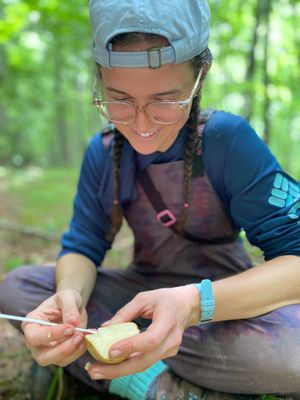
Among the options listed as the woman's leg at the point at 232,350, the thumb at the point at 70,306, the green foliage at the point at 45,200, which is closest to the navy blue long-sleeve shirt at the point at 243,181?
the woman's leg at the point at 232,350

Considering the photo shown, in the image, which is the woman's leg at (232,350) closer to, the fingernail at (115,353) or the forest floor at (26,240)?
the forest floor at (26,240)

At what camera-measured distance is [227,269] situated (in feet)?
7.14

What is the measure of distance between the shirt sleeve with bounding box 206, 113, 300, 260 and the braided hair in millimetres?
81

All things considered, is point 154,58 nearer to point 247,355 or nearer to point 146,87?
point 146,87

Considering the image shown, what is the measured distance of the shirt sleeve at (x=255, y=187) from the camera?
66.8 inches

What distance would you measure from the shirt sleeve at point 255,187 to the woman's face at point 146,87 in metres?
0.25

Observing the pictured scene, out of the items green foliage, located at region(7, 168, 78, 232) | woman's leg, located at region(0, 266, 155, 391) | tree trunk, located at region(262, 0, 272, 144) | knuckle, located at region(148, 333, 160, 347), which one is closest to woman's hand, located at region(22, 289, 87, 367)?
knuckle, located at region(148, 333, 160, 347)

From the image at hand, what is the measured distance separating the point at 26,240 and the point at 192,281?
2.62m

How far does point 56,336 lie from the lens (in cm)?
138

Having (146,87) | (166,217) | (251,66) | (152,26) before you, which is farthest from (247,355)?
(251,66)

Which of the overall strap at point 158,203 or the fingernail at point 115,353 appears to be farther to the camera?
the overall strap at point 158,203

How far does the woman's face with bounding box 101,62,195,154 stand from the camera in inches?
59.5

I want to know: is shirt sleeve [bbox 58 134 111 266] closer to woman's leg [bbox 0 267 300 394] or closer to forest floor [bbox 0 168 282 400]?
woman's leg [bbox 0 267 300 394]

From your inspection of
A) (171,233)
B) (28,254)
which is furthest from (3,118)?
(171,233)
